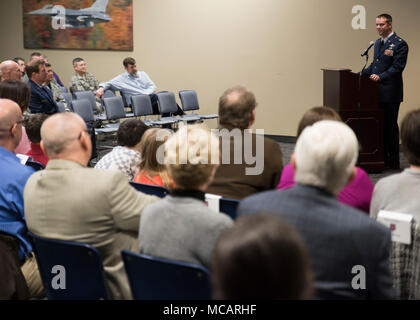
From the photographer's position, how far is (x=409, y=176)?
2219 mm

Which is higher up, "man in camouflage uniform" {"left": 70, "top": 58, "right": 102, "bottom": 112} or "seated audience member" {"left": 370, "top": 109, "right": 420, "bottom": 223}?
"man in camouflage uniform" {"left": 70, "top": 58, "right": 102, "bottom": 112}

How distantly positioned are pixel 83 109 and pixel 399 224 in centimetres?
656

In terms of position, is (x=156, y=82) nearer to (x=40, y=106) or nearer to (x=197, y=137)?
(x=40, y=106)

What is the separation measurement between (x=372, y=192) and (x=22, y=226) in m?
1.69

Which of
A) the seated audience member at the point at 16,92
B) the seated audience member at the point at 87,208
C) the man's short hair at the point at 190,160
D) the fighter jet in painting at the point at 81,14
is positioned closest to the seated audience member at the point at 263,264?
the man's short hair at the point at 190,160

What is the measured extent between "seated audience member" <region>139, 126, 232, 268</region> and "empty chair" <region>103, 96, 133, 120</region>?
22.2 feet

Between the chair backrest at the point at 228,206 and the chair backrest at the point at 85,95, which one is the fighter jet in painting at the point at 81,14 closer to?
the chair backrest at the point at 85,95

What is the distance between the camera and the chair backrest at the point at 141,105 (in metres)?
9.03

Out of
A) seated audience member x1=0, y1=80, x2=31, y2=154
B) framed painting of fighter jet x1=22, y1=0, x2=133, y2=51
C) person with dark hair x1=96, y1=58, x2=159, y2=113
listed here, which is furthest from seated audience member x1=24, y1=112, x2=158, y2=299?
framed painting of fighter jet x1=22, y1=0, x2=133, y2=51

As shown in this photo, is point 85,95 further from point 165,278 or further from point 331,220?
point 331,220

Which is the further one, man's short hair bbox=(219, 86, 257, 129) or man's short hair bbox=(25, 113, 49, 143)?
man's short hair bbox=(25, 113, 49, 143)

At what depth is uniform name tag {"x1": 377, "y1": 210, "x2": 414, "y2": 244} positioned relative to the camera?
1970mm

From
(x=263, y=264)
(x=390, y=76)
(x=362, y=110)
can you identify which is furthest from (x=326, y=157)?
(x=390, y=76)

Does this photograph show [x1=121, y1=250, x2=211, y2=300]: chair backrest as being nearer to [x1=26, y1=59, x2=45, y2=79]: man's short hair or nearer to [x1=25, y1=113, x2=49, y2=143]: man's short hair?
[x1=25, y1=113, x2=49, y2=143]: man's short hair
